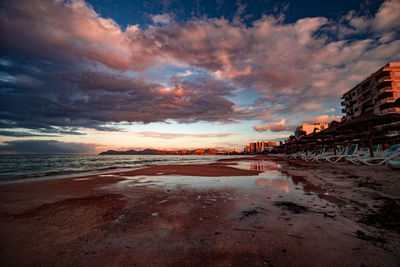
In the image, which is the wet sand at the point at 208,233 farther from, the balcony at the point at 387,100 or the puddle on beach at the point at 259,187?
the balcony at the point at 387,100

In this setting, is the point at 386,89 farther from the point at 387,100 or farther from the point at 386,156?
the point at 386,156

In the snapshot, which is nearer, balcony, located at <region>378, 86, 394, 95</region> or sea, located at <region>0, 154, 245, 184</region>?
sea, located at <region>0, 154, 245, 184</region>

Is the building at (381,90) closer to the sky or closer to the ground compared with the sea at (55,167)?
closer to the sky

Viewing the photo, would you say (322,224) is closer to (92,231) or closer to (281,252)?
(281,252)

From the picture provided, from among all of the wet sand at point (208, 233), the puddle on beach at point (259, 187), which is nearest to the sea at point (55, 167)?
the puddle on beach at point (259, 187)

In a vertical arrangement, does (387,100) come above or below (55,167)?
above

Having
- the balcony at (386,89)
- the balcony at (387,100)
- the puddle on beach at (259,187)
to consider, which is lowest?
the puddle on beach at (259,187)

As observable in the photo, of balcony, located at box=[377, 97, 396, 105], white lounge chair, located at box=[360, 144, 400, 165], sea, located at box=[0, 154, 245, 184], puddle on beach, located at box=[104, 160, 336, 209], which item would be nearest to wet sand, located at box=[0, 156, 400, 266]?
puddle on beach, located at box=[104, 160, 336, 209]

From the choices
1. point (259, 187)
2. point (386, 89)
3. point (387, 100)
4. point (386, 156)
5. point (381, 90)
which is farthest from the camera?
point (381, 90)

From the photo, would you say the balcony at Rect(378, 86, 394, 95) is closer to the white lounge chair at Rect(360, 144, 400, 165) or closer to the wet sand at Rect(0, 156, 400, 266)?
the white lounge chair at Rect(360, 144, 400, 165)

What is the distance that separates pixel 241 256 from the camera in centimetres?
198

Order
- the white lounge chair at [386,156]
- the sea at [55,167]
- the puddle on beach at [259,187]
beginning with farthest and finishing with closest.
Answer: the sea at [55,167]
the white lounge chair at [386,156]
the puddle on beach at [259,187]

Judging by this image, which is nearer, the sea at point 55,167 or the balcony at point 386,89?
the sea at point 55,167

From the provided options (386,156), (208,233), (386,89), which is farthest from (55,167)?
(386,89)
